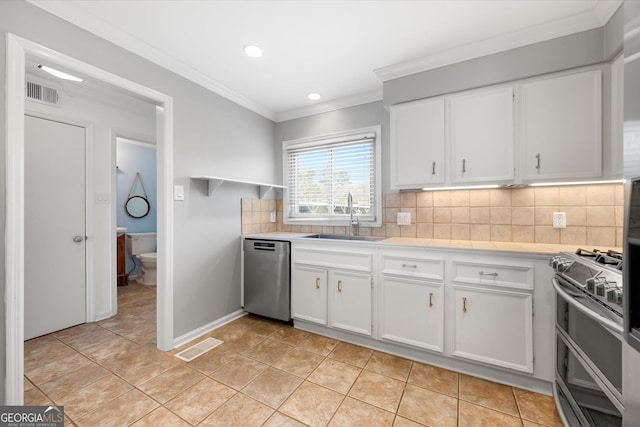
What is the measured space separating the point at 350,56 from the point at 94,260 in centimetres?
323

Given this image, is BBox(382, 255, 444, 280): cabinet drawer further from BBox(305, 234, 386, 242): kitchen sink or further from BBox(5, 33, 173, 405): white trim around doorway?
BBox(5, 33, 173, 405): white trim around doorway

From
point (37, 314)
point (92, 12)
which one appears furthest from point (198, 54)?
point (37, 314)

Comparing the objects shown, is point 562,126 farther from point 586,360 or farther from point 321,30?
point 321,30

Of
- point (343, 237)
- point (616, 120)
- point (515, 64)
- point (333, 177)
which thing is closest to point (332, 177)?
point (333, 177)

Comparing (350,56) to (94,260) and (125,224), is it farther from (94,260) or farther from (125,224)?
(125,224)

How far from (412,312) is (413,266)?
36cm

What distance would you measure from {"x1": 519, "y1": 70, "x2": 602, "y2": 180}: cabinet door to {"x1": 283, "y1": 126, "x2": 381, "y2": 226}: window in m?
1.30

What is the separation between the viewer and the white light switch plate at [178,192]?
231 centimetres

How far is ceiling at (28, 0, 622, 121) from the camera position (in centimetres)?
168

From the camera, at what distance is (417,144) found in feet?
7.78

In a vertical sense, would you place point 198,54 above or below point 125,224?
above

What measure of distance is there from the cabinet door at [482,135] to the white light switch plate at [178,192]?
7.60 ft

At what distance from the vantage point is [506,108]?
204 centimetres

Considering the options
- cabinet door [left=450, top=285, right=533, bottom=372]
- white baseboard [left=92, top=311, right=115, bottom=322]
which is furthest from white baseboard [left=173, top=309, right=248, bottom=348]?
cabinet door [left=450, top=285, right=533, bottom=372]
